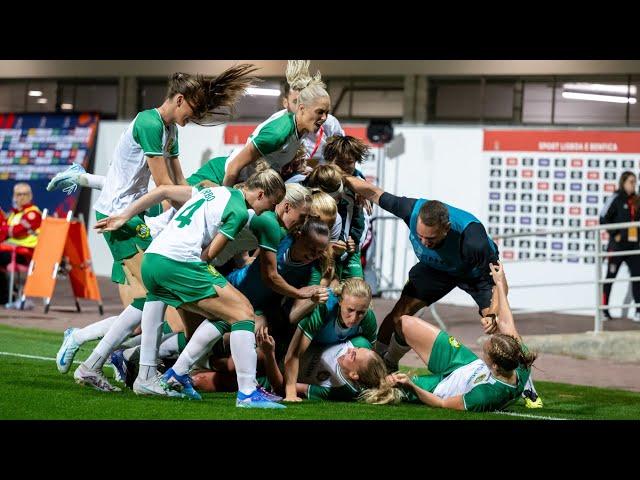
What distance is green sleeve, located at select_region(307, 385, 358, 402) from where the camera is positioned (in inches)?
297

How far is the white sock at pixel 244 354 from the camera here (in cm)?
680

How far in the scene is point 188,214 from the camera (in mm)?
7051

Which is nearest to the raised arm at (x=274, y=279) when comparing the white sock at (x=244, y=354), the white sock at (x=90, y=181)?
the white sock at (x=244, y=354)

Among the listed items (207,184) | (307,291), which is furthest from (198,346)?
(207,184)

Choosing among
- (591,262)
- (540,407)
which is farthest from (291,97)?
(591,262)

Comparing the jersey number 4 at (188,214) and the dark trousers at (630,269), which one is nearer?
the jersey number 4 at (188,214)

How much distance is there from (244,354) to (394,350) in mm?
1904

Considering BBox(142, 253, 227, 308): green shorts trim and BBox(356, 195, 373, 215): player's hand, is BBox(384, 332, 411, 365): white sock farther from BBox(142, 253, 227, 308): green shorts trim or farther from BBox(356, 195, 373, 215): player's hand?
BBox(142, 253, 227, 308): green shorts trim

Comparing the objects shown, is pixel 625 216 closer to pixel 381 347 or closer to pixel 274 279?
pixel 381 347

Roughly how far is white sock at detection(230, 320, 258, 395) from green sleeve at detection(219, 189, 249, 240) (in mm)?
565

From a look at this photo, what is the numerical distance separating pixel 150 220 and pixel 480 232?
248 centimetres

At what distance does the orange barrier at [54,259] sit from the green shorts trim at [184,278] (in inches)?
289

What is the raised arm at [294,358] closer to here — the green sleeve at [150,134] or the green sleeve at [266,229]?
the green sleeve at [266,229]
